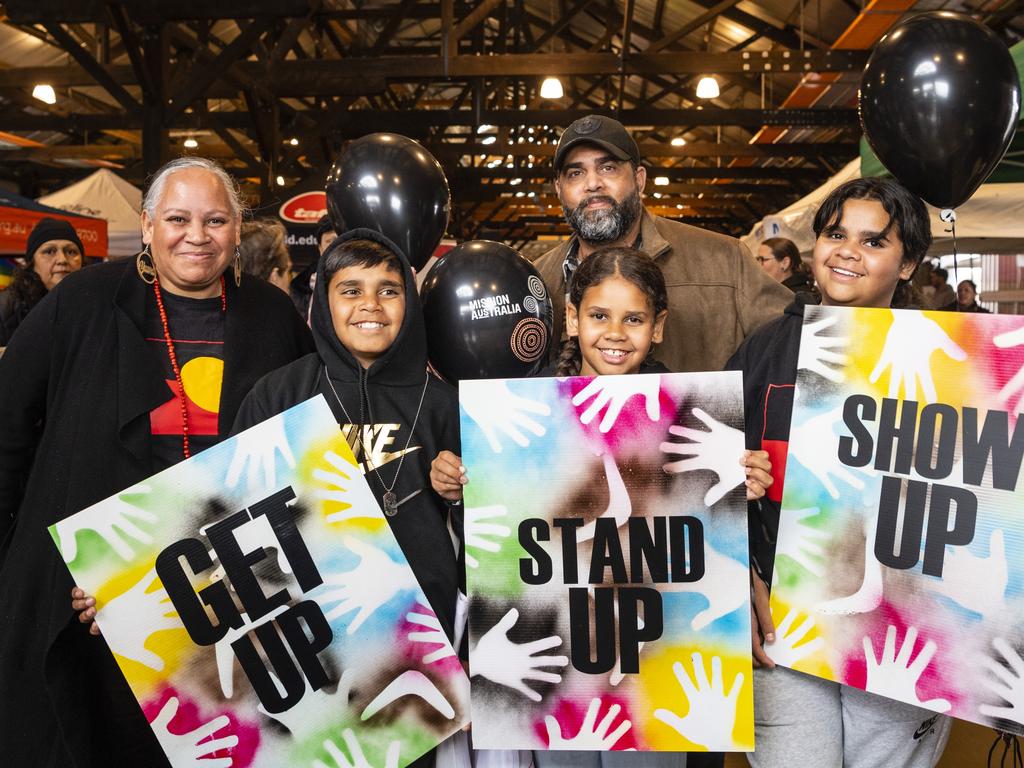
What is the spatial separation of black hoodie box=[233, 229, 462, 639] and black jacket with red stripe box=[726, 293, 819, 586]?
1.95 feet

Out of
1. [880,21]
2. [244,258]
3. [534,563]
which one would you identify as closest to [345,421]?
[534,563]

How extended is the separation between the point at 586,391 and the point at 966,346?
65 centimetres

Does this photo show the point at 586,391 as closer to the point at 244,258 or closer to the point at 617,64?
the point at 244,258

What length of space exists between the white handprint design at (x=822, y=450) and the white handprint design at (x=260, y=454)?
36.2 inches

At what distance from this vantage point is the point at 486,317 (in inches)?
81.3

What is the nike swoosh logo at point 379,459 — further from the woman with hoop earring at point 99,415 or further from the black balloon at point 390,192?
the black balloon at point 390,192

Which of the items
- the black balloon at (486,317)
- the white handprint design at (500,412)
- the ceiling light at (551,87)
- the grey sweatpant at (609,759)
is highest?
the ceiling light at (551,87)

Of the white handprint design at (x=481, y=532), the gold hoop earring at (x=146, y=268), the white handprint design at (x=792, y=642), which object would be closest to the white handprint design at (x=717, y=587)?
the white handprint design at (x=792, y=642)

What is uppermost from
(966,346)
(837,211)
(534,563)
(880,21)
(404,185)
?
(880,21)

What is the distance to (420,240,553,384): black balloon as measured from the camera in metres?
2.07

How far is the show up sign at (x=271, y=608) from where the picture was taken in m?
1.51

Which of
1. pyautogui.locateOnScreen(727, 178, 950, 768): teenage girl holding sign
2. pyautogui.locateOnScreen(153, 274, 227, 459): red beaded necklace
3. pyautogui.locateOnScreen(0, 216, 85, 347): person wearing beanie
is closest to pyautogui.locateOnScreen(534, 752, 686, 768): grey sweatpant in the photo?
pyautogui.locateOnScreen(727, 178, 950, 768): teenage girl holding sign

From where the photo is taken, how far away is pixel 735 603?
150 centimetres

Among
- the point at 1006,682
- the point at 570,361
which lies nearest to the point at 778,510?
the point at 1006,682
